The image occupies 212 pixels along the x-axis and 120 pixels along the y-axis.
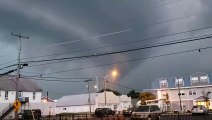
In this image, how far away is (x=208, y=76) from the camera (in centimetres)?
8244

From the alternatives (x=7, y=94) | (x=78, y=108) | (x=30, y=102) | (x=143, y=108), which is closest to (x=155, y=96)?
(x=78, y=108)

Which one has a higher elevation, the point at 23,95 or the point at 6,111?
the point at 23,95

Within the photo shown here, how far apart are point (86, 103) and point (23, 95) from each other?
57.7 ft

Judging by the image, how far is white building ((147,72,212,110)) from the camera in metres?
81.0

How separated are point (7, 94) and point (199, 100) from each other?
175 ft

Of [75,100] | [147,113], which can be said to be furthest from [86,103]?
[147,113]

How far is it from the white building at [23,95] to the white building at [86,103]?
4220 mm

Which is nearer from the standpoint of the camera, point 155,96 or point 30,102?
point 30,102

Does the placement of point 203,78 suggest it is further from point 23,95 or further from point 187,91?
point 23,95

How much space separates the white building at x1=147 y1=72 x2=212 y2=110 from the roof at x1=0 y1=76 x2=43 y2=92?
115 ft

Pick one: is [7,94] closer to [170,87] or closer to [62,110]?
[62,110]

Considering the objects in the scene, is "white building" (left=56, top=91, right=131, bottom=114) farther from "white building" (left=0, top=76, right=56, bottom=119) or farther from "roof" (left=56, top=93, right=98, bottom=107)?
"white building" (left=0, top=76, right=56, bottom=119)

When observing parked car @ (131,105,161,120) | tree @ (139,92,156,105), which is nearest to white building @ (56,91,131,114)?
tree @ (139,92,156,105)

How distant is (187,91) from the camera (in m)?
85.0
